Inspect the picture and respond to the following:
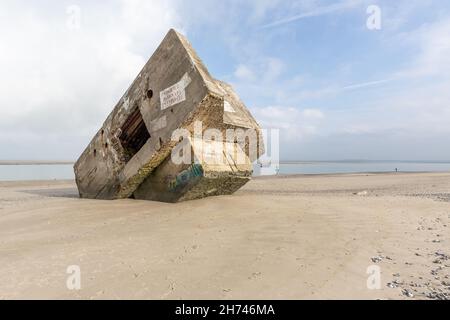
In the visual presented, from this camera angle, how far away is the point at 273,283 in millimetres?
2338

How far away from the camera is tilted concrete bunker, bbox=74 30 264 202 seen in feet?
16.8

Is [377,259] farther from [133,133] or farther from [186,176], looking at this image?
[133,133]

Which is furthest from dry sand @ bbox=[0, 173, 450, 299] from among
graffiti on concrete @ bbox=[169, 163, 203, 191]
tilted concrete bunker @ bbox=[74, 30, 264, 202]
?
tilted concrete bunker @ bbox=[74, 30, 264, 202]

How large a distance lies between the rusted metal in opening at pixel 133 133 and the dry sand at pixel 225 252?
4.82ft

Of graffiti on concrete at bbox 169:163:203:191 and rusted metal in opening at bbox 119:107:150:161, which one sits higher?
rusted metal in opening at bbox 119:107:150:161

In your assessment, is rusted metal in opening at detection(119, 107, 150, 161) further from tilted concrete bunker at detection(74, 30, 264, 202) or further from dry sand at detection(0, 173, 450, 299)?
dry sand at detection(0, 173, 450, 299)

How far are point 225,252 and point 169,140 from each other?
2.60 m

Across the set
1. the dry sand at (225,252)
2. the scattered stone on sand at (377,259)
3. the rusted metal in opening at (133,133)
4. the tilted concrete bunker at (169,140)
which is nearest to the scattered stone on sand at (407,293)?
the dry sand at (225,252)

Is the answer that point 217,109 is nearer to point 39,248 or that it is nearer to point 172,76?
point 172,76

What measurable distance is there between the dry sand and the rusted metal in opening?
4.82 feet

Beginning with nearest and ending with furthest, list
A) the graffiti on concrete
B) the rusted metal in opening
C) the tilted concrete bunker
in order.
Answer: the tilted concrete bunker, the graffiti on concrete, the rusted metal in opening

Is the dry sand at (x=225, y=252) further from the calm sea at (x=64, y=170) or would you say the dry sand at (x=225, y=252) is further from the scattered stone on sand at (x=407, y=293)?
the calm sea at (x=64, y=170)

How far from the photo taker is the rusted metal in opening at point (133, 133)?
243 inches
